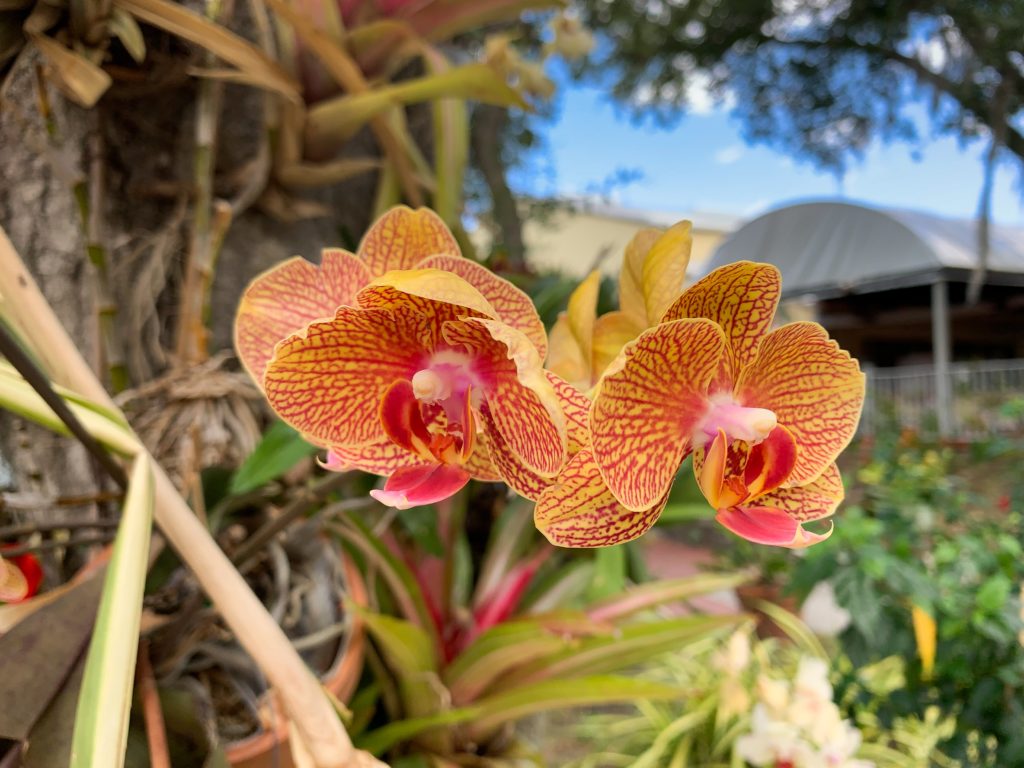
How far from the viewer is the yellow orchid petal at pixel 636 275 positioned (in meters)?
0.22

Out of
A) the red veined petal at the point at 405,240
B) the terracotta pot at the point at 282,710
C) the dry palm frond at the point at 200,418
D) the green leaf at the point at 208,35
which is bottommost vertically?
the terracotta pot at the point at 282,710

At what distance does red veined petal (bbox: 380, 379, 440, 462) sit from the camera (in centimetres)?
22

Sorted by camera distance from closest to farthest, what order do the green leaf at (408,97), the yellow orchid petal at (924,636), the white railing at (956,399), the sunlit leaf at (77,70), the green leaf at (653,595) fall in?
the sunlit leaf at (77,70) → the green leaf at (408,97) → the green leaf at (653,595) → the yellow orchid petal at (924,636) → the white railing at (956,399)

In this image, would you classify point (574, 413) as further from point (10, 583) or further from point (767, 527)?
point (10, 583)

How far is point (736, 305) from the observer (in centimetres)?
20

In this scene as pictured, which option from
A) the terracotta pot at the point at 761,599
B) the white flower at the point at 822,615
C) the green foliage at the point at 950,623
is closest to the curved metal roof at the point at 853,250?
the white flower at the point at 822,615

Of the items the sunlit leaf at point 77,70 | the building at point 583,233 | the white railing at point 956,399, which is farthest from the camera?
the white railing at point 956,399

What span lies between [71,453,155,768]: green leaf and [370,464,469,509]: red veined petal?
0.09 m

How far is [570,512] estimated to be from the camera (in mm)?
192

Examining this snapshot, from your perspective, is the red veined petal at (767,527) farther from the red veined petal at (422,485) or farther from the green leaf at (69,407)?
the green leaf at (69,407)

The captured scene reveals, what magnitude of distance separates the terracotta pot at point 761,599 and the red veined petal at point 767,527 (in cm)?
145

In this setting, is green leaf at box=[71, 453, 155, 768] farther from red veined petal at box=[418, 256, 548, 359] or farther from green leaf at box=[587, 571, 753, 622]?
green leaf at box=[587, 571, 753, 622]

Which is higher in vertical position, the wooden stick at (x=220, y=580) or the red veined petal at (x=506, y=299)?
the red veined petal at (x=506, y=299)

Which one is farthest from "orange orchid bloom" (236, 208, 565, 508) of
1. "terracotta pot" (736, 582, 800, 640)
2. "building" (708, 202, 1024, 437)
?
"building" (708, 202, 1024, 437)
